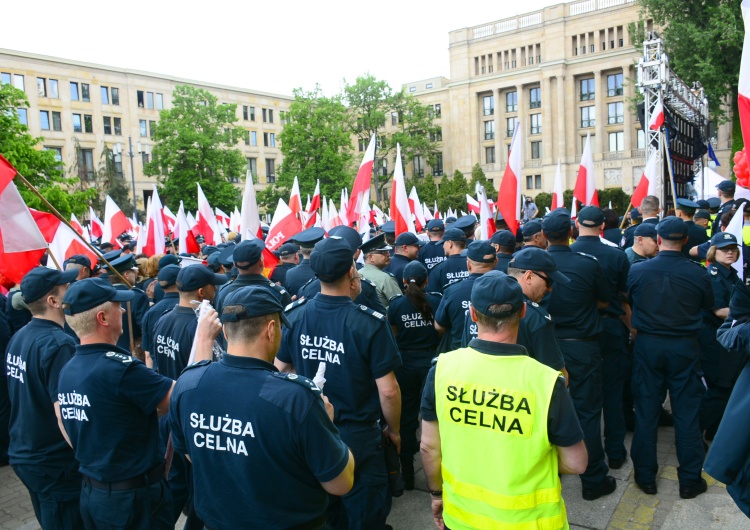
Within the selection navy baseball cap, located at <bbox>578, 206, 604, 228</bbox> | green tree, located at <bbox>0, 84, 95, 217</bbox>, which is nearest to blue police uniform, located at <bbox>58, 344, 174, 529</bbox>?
navy baseball cap, located at <bbox>578, 206, 604, 228</bbox>

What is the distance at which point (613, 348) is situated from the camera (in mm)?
5797

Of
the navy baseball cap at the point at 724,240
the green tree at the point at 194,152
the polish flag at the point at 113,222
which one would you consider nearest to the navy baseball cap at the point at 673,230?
the navy baseball cap at the point at 724,240

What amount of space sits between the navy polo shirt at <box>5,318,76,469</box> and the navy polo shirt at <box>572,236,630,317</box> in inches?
181

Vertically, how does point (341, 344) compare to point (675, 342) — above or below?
above

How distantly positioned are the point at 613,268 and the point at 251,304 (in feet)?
13.7

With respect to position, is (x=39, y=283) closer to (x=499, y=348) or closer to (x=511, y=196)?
(x=499, y=348)

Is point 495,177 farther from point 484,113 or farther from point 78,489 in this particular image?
point 78,489

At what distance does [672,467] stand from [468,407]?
12.9 ft

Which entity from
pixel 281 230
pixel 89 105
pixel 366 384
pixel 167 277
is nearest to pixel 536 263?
pixel 366 384

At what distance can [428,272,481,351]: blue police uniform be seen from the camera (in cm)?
514

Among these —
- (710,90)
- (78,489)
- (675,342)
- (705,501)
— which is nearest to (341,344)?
(78,489)

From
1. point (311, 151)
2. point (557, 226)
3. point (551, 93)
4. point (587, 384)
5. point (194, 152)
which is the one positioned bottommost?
point (587, 384)

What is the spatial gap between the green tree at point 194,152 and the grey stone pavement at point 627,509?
42.6m

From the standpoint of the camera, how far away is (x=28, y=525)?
208 inches
